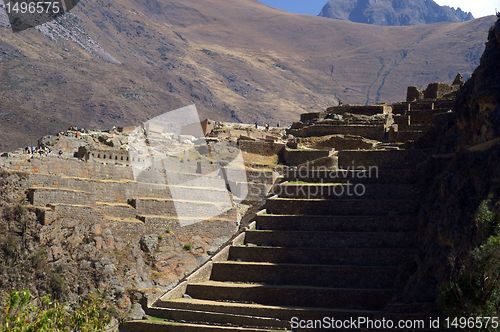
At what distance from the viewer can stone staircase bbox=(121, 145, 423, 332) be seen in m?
35.2

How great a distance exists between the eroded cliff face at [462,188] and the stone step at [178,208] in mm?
14227

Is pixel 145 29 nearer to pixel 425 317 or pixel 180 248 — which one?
pixel 180 248

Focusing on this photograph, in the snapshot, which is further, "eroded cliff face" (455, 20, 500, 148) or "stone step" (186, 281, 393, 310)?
A: "stone step" (186, 281, 393, 310)

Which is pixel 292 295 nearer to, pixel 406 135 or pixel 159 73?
pixel 406 135

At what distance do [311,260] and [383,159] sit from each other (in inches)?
278

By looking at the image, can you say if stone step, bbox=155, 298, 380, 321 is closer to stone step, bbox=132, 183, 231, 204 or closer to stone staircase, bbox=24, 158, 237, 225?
stone staircase, bbox=24, 158, 237, 225

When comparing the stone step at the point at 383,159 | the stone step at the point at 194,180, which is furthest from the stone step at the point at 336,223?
the stone step at the point at 194,180

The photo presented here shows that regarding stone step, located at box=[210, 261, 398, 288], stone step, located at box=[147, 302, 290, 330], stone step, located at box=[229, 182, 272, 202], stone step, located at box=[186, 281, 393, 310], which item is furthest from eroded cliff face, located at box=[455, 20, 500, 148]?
stone step, located at box=[229, 182, 272, 202]

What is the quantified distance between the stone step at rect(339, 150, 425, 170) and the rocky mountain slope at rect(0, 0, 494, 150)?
49821 millimetres

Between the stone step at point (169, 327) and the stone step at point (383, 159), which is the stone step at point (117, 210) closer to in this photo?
the stone step at point (169, 327)

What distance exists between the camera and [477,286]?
2588 centimetres

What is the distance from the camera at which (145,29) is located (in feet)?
581

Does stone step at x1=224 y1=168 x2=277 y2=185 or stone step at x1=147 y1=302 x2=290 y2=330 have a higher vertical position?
stone step at x1=224 y1=168 x2=277 y2=185

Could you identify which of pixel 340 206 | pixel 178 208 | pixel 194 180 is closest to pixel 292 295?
pixel 340 206
